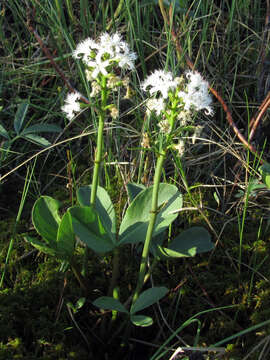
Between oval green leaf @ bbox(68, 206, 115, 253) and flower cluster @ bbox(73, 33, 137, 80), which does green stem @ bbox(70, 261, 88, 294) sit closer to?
oval green leaf @ bbox(68, 206, 115, 253)

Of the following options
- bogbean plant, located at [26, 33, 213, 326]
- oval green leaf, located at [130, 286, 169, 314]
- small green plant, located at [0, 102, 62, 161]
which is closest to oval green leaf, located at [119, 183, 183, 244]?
bogbean plant, located at [26, 33, 213, 326]

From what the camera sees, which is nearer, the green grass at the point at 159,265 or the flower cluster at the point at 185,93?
the flower cluster at the point at 185,93

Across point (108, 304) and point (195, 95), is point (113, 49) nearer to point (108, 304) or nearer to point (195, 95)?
point (195, 95)

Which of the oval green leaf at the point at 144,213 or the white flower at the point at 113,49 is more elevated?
the white flower at the point at 113,49

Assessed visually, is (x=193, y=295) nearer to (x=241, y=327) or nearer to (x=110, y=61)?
(x=241, y=327)

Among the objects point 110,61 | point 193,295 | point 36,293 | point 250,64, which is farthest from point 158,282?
point 250,64

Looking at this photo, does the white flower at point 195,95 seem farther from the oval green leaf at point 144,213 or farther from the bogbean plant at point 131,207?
the oval green leaf at point 144,213

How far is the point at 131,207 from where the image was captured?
1.25 m

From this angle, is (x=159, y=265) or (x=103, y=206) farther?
(x=159, y=265)

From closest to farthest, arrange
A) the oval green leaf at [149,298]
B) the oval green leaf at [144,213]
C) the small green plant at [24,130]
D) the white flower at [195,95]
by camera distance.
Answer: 1. the white flower at [195,95]
2. the oval green leaf at [149,298]
3. the oval green leaf at [144,213]
4. the small green plant at [24,130]

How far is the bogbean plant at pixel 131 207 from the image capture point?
3.42 ft

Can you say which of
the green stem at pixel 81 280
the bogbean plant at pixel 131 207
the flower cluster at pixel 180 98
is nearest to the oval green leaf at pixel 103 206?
the bogbean plant at pixel 131 207

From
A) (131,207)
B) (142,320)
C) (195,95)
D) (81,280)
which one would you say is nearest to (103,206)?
(131,207)

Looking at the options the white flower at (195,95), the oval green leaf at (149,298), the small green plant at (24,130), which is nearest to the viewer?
the white flower at (195,95)
